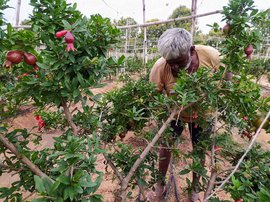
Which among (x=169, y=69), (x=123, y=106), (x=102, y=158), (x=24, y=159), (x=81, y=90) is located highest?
(x=169, y=69)

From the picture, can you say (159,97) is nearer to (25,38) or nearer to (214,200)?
(214,200)

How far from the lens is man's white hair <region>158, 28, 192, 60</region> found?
1.43 metres

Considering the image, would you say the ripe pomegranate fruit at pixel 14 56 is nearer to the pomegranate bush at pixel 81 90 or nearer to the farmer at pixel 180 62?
the pomegranate bush at pixel 81 90

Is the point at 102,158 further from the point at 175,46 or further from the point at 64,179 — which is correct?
the point at 64,179

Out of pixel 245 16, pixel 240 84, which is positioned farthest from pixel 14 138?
pixel 245 16

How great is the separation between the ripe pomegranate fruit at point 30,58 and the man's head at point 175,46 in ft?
2.60

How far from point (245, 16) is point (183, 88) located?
1.43 feet

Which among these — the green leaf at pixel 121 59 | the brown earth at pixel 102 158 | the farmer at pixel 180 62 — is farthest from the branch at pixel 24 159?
the farmer at pixel 180 62

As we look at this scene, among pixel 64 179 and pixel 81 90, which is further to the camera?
pixel 81 90

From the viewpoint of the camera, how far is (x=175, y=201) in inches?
88.0

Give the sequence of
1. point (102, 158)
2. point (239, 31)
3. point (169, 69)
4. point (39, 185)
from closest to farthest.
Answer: point (39, 185) < point (239, 31) < point (169, 69) < point (102, 158)

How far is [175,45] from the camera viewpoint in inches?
56.2

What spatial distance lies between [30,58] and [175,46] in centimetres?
85

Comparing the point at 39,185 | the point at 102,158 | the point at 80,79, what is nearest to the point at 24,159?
the point at 39,185
